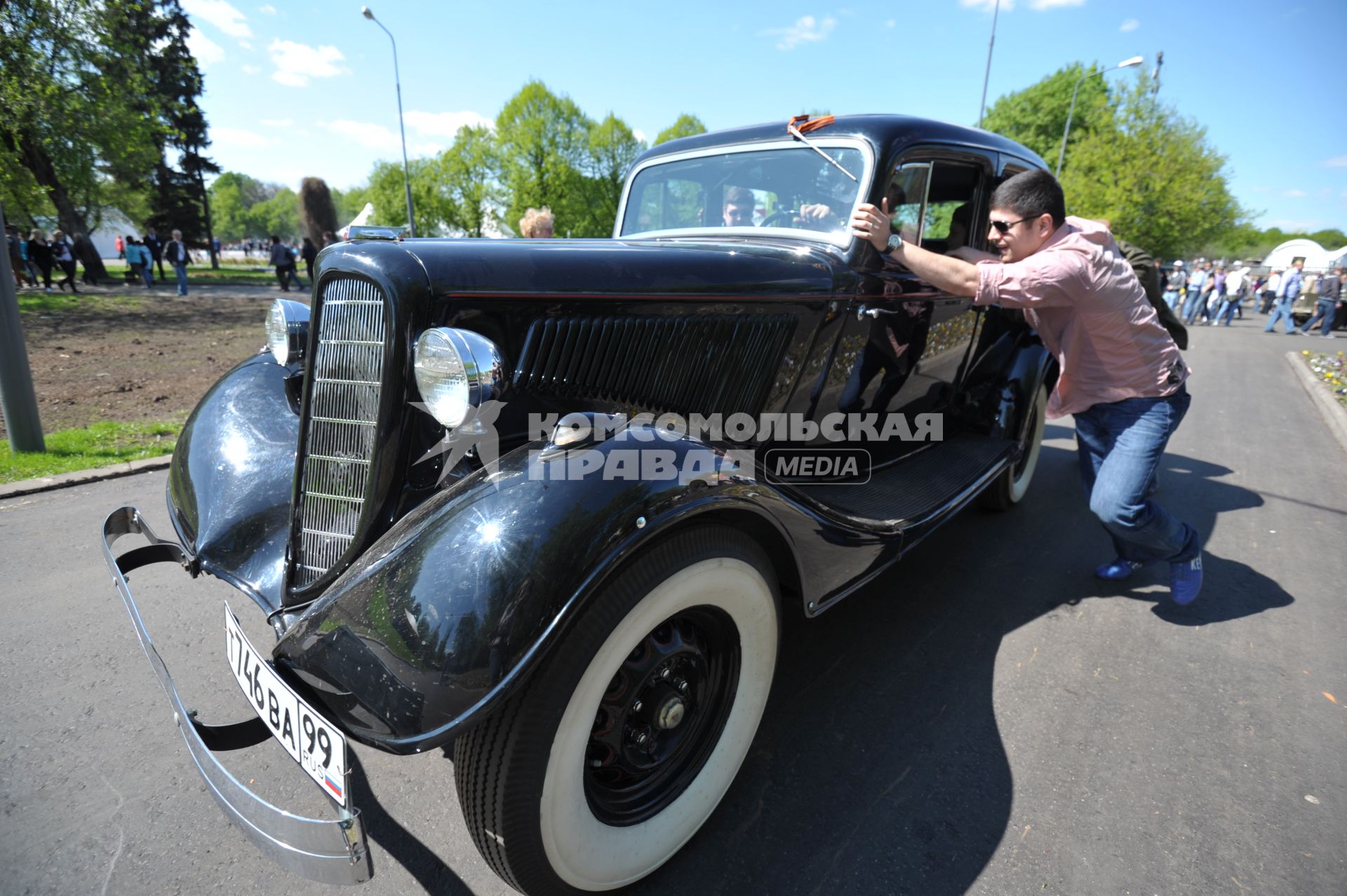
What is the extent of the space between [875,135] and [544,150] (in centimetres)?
2785

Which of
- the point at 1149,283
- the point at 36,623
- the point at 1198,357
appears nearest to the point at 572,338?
the point at 36,623

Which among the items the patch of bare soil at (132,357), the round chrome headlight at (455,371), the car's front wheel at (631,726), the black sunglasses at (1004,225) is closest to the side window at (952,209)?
the black sunglasses at (1004,225)

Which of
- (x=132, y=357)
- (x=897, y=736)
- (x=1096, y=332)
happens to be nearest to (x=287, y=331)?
(x=897, y=736)

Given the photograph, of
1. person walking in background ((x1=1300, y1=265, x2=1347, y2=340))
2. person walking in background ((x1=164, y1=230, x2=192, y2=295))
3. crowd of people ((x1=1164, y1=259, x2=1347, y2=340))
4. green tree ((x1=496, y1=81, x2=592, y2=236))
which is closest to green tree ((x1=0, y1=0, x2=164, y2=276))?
person walking in background ((x1=164, y1=230, x2=192, y2=295))

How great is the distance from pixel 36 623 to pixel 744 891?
9.56 feet

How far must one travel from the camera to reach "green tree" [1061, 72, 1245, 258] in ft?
72.4

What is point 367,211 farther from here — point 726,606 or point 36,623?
point 36,623

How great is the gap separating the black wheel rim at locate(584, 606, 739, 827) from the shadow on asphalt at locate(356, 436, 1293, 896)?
213mm

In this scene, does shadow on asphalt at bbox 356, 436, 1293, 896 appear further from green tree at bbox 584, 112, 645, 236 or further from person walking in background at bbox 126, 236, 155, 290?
green tree at bbox 584, 112, 645, 236

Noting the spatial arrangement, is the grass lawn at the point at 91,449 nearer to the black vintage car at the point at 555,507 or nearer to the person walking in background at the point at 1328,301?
the black vintage car at the point at 555,507

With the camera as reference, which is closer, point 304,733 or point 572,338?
point 304,733

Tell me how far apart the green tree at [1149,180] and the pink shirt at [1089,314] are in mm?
23705

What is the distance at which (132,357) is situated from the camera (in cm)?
789

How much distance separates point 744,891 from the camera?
1.62 meters
